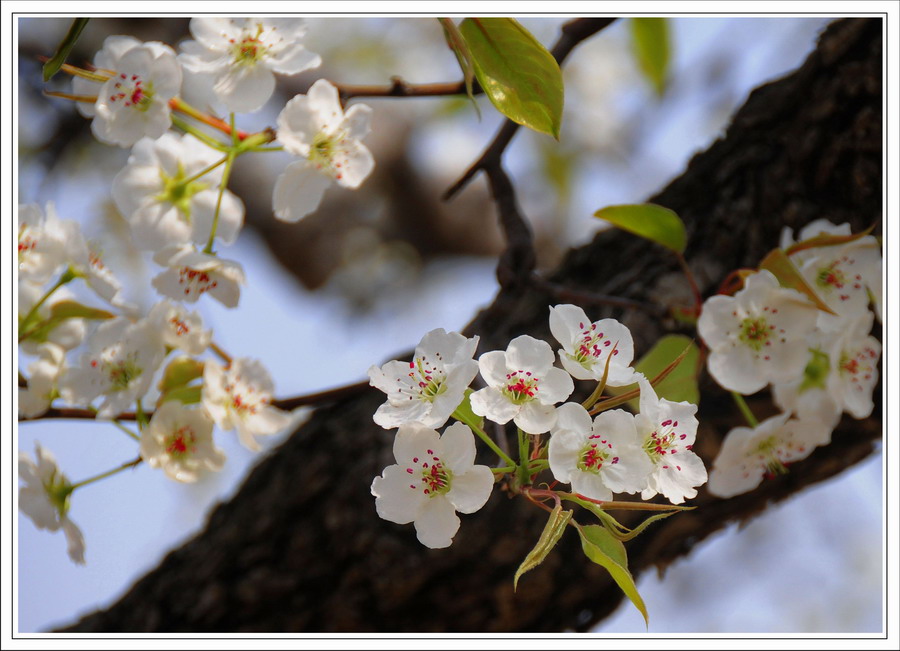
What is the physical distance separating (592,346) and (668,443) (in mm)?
80

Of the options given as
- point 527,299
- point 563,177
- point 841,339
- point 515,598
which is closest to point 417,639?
point 515,598

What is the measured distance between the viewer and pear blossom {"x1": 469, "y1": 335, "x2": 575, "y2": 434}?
48cm

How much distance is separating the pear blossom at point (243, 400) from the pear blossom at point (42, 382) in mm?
167

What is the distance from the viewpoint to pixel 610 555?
1.58 feet

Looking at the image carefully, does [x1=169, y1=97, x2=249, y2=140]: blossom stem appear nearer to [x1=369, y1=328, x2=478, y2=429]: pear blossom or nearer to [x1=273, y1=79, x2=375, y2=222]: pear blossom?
[x1=273, y1=79, x2=375, y2=222]: pear blossom

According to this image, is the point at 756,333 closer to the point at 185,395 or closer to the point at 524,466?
the point at 524,466

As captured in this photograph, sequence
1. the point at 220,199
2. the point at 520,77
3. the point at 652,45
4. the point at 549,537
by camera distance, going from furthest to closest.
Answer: the point at 652,45, the point at 220,199, the point at 520,77, the point at 549,537

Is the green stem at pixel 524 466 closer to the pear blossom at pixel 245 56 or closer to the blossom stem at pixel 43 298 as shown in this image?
the pear blossom at pixel 245 56

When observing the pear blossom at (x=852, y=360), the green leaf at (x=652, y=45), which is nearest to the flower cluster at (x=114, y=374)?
the pear blossom at (x=852, y=360)

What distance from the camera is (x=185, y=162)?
0.78 m

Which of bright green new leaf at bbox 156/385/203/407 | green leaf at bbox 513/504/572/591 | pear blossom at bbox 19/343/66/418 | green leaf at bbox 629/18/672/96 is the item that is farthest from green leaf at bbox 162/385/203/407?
green leaf at bbox 629/18/672/96

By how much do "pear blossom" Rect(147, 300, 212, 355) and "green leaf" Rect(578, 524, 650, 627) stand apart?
44 centimetres

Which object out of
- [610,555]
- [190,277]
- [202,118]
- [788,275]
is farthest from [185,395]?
[788,275]

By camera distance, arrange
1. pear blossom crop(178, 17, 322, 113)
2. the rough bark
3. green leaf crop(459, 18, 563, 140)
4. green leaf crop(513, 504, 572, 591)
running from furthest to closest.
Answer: the rough bark → pear blossom crop(178, 17, 322, 113) → green leaf crop(459, 18, 563, 140) → green leaf crop(513, 504, 572, 591)
